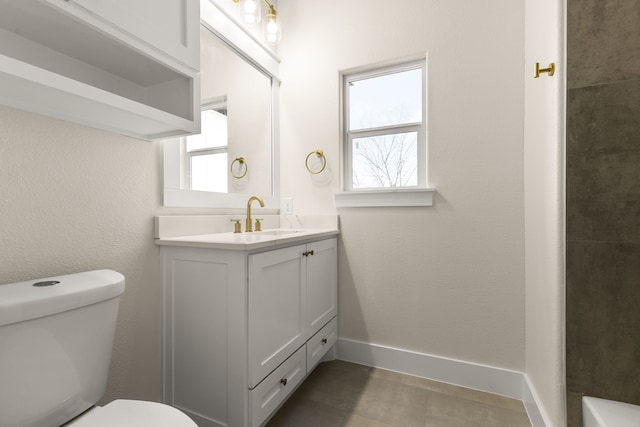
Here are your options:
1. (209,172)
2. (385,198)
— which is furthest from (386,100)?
(209,172)

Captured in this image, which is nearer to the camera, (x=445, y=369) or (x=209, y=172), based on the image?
(x=209, y=172)

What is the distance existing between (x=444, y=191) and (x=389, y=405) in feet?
4.00

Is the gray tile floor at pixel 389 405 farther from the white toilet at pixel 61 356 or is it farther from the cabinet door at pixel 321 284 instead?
the white toilet at pixel 61 356

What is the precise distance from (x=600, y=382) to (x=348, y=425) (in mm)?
1017

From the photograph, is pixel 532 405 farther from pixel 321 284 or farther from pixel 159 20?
pixel 159 20

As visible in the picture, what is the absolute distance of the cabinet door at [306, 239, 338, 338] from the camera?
165 centimetres

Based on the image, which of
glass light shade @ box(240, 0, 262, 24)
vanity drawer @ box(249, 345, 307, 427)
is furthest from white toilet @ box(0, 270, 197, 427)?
glass light shade @ box(240, 0, 262, 24)

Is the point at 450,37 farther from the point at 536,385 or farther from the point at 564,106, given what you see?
the point at 536,385

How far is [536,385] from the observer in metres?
1.44

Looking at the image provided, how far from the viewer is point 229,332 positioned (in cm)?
118

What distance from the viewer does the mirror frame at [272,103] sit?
56.9 inches

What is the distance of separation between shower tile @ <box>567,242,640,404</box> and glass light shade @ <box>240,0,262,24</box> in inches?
79.4

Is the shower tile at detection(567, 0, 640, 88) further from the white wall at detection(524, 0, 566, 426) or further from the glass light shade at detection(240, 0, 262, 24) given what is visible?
the glass light shade at detection(240, 0, 262, 24)

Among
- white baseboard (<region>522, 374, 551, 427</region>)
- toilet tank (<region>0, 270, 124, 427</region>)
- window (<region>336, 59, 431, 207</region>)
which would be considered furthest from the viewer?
window (<region>336, 59, 431, 207</region>)
